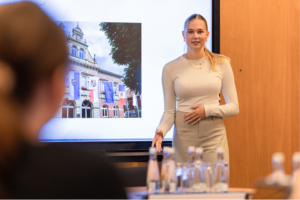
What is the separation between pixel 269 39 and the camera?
2.88m

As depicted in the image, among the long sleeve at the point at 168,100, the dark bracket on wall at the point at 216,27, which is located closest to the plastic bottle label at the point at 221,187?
the long sleeve at the point at 168,100

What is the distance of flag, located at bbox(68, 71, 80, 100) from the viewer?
2.56 metres

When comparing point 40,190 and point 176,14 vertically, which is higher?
point 176,14

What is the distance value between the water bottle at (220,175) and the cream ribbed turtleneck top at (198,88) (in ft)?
2.66

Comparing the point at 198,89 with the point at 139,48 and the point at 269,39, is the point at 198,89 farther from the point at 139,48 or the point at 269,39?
the point at 269,39

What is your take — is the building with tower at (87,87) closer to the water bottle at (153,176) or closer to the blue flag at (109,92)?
the blue flag at (109,92)

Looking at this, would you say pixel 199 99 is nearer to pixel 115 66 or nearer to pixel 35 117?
pixel 115 66

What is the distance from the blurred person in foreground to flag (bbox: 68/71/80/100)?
197 cm

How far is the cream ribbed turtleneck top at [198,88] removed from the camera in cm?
205

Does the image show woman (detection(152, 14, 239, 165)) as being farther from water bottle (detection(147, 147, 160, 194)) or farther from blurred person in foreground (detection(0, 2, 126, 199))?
blurred person in foreground (detection(0, 2, 126, 199))

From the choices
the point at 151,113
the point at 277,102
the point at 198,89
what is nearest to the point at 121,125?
the point at 151,113

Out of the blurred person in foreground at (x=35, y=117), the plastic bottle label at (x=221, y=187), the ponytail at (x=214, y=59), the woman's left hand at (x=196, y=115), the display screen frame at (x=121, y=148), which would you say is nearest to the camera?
the blurred person in foreground at (x=35, y=117)

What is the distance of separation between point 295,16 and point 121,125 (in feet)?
6.90

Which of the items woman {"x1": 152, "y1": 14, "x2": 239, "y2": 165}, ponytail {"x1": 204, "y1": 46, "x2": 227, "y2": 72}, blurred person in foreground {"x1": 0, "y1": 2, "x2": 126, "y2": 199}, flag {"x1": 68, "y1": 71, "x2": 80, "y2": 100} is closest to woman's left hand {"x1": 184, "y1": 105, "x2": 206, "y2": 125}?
woman {"x1": 152, "y1": 14, "x2": 239, "y2": 165}
